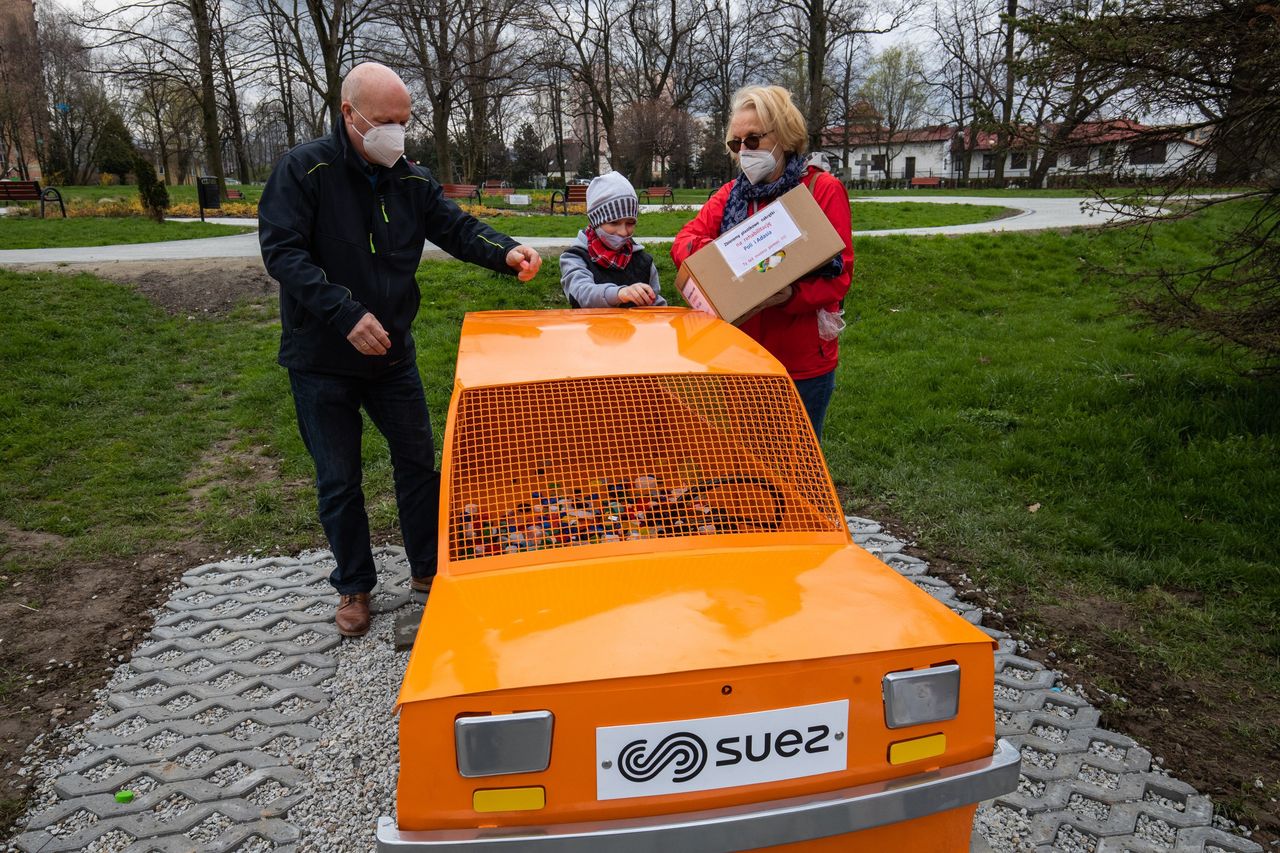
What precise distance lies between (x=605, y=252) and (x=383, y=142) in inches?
42.5

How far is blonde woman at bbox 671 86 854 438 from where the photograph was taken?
10.7 feet

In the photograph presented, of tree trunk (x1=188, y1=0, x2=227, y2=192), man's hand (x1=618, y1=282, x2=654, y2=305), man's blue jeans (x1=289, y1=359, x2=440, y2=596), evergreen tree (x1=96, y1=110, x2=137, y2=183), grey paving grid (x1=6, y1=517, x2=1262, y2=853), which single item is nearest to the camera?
grey paving grid (x1=6, y1=517, x2=1262, y2=853)

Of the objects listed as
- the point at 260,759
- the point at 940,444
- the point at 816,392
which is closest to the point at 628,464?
the point at 816,392

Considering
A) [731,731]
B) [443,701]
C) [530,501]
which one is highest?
[530,501]

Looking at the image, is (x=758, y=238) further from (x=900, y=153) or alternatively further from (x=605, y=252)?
(x=900, y=153)

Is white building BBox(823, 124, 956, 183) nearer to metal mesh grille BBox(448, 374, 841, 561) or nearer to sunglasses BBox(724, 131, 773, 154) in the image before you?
sunglasses BBox(724, 131, 773, 154)

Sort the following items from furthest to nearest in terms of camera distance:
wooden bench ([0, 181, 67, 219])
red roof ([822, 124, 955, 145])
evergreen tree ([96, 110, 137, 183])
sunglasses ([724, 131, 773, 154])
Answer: red roof ([822, 124, 955, 145]), evergreen tree ([96, 110, 137, 183]), wooden bench ([0, 181, 67, 219]), sunglasses ([724, 131, 773, 154])

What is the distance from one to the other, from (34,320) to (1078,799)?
10983 mm

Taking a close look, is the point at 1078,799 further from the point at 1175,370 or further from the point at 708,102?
the point at 708,102

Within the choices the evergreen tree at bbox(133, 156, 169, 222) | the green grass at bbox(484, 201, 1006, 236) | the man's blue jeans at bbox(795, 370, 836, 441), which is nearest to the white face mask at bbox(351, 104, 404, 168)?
the man's blue jeans at bbox(795, 370, 836, 441)

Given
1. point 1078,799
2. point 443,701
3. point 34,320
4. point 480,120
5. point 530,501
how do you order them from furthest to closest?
point 480,120, point 34,320, point 1078,799, point 530,501, point 443,701

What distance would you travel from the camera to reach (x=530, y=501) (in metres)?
2.38

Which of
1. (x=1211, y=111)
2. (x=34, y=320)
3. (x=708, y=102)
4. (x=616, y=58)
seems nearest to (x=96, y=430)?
(x=34, y=320)

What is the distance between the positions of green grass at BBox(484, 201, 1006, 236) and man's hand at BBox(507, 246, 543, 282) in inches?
394
